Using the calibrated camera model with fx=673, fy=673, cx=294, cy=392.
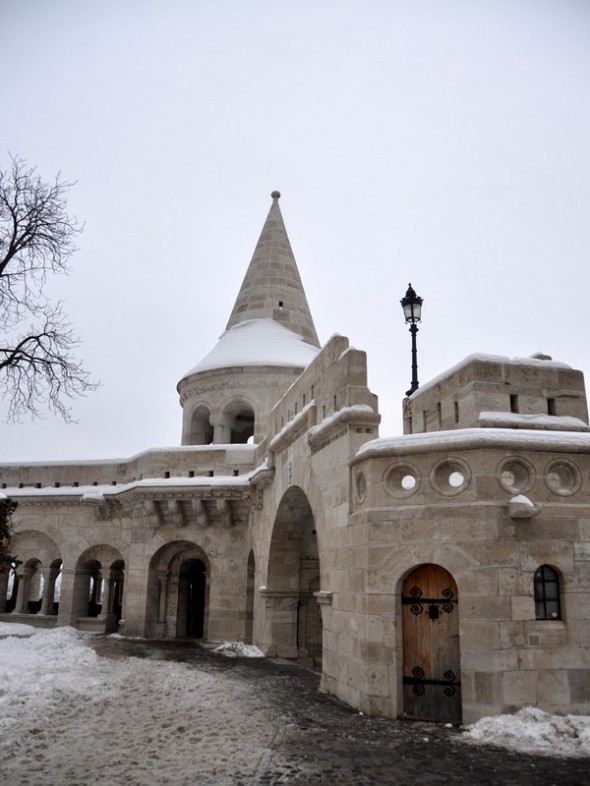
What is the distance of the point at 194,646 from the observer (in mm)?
14258

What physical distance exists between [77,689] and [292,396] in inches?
A: 225

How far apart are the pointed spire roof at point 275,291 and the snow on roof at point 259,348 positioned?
0.37 m

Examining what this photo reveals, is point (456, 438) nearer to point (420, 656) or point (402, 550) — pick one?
point (402, 550)

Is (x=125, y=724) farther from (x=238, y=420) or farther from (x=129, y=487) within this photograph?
(x=238, y=420)

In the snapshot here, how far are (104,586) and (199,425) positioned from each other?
516 cm

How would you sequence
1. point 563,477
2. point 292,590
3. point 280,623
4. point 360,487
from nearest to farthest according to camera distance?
point 563,477 → point 360,487 → point 280,623 → point 292,590

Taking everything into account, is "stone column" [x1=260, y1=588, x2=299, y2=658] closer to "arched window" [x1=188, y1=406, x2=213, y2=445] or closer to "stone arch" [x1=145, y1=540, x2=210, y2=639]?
"stone arch" [x1=145, y1=540, x2=210, y2=639]

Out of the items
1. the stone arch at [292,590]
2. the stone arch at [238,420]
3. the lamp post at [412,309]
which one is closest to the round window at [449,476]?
the lamp post at [412,309]

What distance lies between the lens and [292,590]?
1273 cm

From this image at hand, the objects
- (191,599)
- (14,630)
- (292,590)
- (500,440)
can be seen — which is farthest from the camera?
(191,599)

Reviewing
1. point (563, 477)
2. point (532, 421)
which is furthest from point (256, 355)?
point (563, 477)

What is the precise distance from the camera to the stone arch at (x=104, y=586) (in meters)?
17.5

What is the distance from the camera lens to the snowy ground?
5246 mm

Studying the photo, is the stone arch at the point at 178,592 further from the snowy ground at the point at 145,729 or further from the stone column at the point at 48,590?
the snowy ground at the point at 145,729
